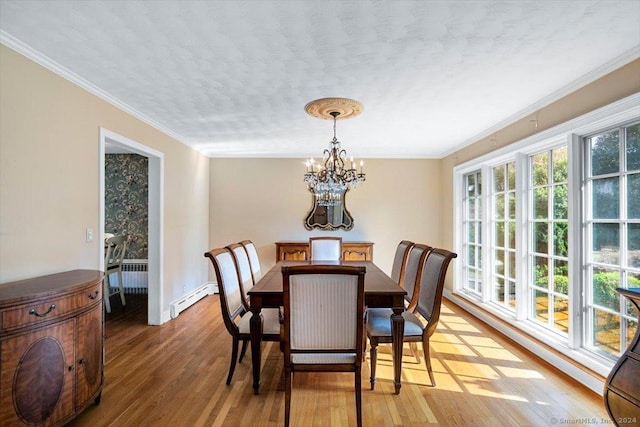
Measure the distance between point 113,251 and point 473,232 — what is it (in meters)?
5.04

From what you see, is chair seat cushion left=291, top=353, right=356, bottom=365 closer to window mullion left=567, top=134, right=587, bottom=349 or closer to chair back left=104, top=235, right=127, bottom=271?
window mullion left=567, top=134, right=587, bottom=349

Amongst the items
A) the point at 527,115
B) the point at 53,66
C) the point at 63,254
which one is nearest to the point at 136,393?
the point at 63,254

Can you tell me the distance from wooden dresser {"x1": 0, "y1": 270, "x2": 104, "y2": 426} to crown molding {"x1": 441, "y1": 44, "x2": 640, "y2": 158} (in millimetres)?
3732

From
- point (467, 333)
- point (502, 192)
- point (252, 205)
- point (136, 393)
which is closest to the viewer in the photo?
point (136, 393)

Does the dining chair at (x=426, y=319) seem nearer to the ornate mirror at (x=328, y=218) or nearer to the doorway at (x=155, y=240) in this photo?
Answer: the doorway at (x=155, y=240)

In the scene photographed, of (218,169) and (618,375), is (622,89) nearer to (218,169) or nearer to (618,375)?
(618,375)

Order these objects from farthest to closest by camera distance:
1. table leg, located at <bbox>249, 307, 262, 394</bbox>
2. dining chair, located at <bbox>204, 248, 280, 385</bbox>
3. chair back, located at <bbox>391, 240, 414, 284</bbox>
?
chair back, located at <bbox>391, 240, 414, 284</bbox> < dining chair, located at <bbox>204, 248, 280, 385</bbox> < table leg, located at <bbox>249, 307, 262, 394</bbox>

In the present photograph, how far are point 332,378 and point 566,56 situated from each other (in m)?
2.84

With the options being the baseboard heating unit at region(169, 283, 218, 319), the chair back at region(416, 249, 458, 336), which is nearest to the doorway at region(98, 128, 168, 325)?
the baseboard heating unit at region(169, 283, 218, 319)

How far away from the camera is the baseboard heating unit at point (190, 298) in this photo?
4.11 meters

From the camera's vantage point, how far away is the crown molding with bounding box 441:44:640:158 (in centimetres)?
212

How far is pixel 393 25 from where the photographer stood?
5.98 feet

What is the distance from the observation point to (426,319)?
8.31 feet

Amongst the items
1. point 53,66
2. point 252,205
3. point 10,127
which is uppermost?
point 53,66
